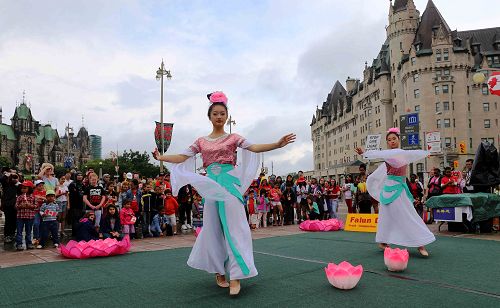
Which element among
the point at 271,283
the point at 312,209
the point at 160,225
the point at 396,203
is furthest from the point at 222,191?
the point at 312,209

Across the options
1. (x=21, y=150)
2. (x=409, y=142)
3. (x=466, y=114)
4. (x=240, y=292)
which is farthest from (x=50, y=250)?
(x=21, y=150)

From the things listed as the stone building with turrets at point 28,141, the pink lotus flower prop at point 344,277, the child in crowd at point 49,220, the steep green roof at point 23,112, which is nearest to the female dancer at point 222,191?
the pink lotus flower prop at point 344,277

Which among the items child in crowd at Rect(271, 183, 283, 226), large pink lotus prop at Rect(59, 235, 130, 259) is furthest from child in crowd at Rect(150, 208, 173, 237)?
child in crowd at Rect(271, 183, 283, 226)

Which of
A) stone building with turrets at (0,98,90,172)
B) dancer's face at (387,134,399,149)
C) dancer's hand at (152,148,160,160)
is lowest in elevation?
dancer's hand at (152,148,160,160)

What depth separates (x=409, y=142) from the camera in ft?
86.6

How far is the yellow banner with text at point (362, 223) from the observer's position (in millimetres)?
10664

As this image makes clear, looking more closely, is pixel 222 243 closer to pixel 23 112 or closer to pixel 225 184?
pixel 225 184

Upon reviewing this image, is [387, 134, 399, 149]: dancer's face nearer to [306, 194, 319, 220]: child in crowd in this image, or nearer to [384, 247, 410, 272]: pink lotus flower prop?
[384, 247, 410, 272]: pink lotus flower prop

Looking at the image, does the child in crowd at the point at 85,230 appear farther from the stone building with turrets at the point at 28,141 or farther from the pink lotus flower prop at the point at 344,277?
the stone building with turrets at the point at 28,141

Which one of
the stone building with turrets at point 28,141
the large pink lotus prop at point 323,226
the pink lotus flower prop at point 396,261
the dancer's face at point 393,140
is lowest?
the large pink lotus prop at point 323,226

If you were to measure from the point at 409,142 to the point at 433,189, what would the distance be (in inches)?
588

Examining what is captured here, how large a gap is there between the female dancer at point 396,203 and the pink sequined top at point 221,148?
257cm

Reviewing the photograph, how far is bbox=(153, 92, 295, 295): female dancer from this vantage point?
169 inches

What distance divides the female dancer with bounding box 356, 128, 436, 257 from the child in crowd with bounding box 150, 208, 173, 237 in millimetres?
6473
